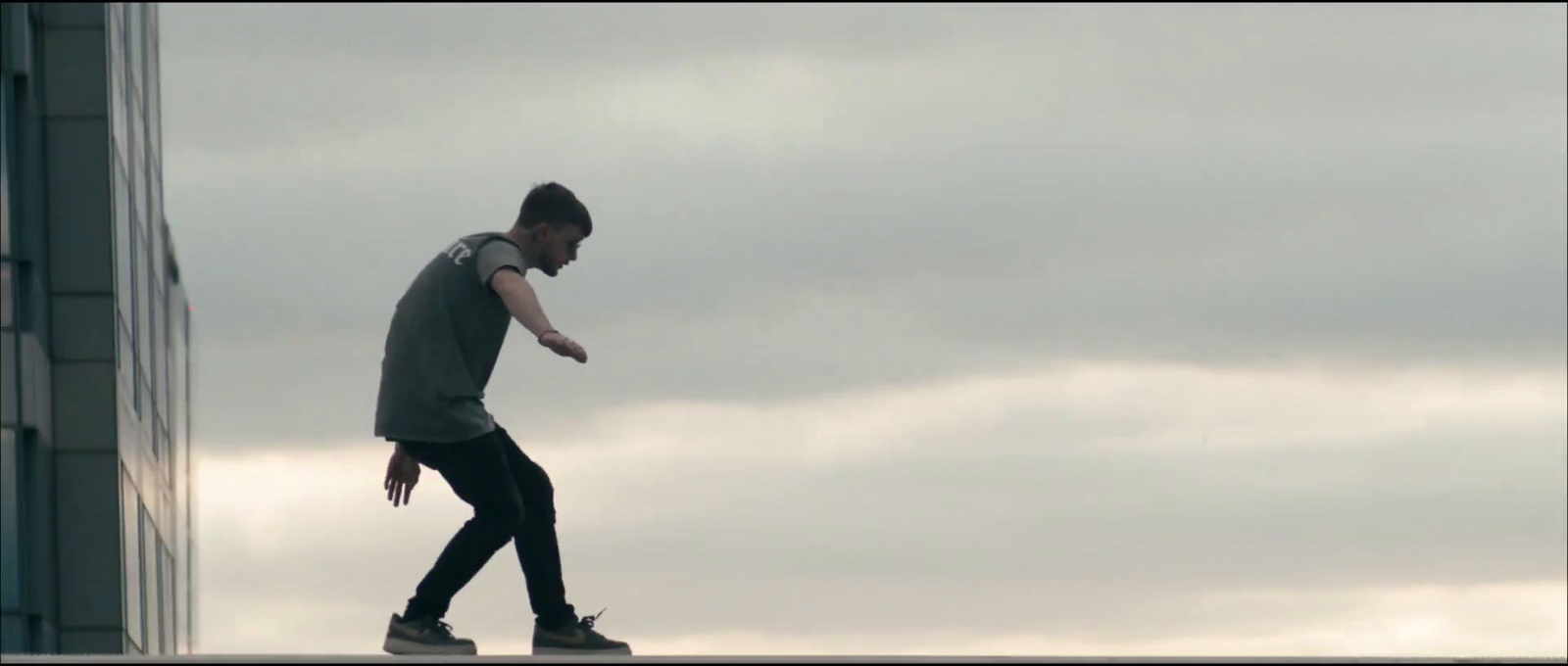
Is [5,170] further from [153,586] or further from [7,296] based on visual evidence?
[153,586]

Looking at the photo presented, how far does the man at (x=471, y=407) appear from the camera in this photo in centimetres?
940

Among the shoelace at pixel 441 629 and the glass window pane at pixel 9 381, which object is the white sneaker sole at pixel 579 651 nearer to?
the shoelace at pixel 441 629

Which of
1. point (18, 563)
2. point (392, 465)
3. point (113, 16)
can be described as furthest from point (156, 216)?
point (392, 465)

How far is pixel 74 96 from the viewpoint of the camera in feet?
99.8

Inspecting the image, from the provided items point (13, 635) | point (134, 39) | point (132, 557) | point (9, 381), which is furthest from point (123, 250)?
point (13, 635)

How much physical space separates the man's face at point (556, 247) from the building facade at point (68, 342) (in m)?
18.6

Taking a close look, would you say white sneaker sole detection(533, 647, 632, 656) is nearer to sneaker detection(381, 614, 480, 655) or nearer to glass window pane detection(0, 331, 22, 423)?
sneaker detection(381, 614, 480, 655)

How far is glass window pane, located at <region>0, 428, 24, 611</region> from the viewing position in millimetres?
27078

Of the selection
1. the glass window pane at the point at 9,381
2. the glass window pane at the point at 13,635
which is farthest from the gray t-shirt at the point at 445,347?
the glass window pane at the point at 9,381

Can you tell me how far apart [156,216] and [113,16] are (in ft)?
23.0

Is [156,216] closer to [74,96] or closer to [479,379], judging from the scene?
[74,96]

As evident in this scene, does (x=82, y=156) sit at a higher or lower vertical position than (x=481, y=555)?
higher

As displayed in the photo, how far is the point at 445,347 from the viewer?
9.41 metres

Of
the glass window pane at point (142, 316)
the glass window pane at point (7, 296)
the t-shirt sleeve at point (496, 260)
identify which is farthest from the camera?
the glass window pane at point (142, 316)
